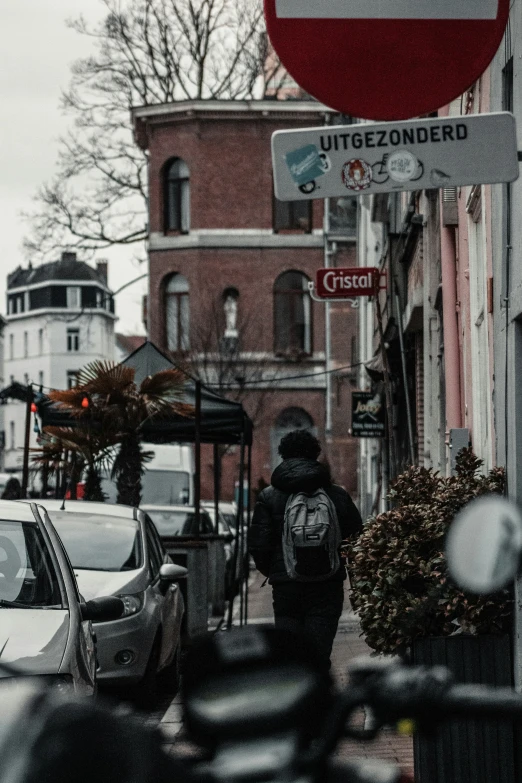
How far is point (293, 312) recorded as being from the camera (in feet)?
159

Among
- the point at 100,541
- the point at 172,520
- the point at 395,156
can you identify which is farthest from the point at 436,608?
the point at 172,520

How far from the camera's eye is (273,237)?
48.3 metres

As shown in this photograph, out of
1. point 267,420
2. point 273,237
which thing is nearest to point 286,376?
point 267,420

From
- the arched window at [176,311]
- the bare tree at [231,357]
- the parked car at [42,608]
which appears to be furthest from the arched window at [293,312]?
the parked car at [42,608]

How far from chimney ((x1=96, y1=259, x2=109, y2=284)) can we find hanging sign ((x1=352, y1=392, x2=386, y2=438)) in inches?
3575

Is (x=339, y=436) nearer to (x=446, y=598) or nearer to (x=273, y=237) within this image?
(x=273, y=237)

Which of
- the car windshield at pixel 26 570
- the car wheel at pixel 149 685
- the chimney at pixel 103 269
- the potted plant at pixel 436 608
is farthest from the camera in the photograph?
the chimney at pixel 103 269

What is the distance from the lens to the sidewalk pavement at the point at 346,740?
2.49 meters

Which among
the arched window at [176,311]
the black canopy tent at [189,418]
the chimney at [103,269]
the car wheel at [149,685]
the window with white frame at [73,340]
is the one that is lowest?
the car wheel at [149,685]

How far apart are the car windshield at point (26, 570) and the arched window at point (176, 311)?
1503 inches

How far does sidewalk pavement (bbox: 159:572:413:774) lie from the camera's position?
249 cm

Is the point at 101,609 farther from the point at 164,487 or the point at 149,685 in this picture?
the point at 164,487

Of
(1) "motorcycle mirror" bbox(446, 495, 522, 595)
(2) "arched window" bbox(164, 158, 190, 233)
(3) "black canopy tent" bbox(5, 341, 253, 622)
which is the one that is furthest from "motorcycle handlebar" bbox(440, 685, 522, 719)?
(2) "arched window" bbox(164, 158, 190, 233)

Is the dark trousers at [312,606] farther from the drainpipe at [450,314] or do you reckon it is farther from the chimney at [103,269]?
the chimney at [103,269]
